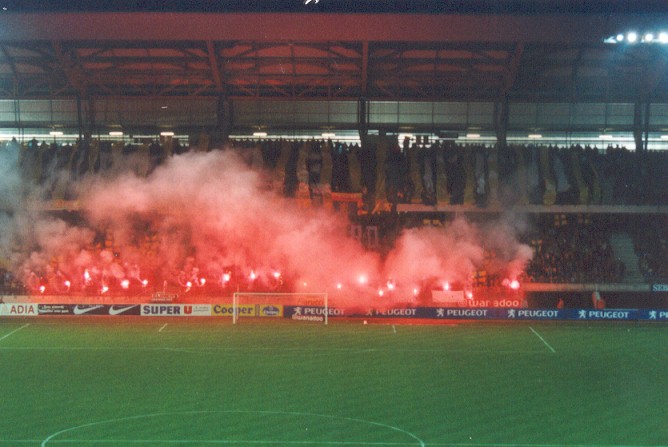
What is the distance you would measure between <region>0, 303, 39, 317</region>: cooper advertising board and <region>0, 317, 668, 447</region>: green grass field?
0.51 m

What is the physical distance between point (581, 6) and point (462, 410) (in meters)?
14.3

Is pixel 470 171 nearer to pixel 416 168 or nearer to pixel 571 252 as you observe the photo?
pixel 416 168

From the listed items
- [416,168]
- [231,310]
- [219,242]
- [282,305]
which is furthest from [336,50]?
[231,310]

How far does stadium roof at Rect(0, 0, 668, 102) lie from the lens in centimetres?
2528

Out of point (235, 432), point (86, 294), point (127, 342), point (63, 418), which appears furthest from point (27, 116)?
point (235, 432)

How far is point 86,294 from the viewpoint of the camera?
28438mm

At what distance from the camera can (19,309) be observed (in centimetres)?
2734

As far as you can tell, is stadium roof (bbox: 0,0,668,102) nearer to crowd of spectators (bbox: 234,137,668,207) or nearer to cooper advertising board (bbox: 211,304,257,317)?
crowd of spectators (bbox: 234,137,668,207)

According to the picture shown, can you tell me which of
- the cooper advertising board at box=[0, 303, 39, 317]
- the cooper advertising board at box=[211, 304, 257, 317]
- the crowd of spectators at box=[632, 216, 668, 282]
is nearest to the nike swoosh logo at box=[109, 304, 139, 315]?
the cooper advertising board at box=[0, 303, 39, 317]

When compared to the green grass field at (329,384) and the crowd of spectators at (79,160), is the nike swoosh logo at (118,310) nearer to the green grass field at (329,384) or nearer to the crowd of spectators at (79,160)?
the green grass field at (329,384)

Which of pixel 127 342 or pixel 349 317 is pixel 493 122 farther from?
pixel 127 342

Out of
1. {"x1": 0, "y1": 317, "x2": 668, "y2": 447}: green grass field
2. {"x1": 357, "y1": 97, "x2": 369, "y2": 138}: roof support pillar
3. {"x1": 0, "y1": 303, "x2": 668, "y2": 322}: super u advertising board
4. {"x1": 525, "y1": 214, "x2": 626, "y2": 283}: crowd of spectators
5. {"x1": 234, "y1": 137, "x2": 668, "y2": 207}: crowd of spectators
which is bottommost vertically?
{"x1": 0, "y1": 317, "x2": 668, "y2": 447}: green grass field

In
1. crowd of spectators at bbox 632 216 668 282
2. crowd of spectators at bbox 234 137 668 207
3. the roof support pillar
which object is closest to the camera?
crowd of spectators at bbox 632 216 668 282

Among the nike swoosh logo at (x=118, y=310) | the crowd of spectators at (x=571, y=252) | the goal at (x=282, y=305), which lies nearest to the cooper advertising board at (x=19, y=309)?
the nike swoosh logo at (x=118, y=310)
